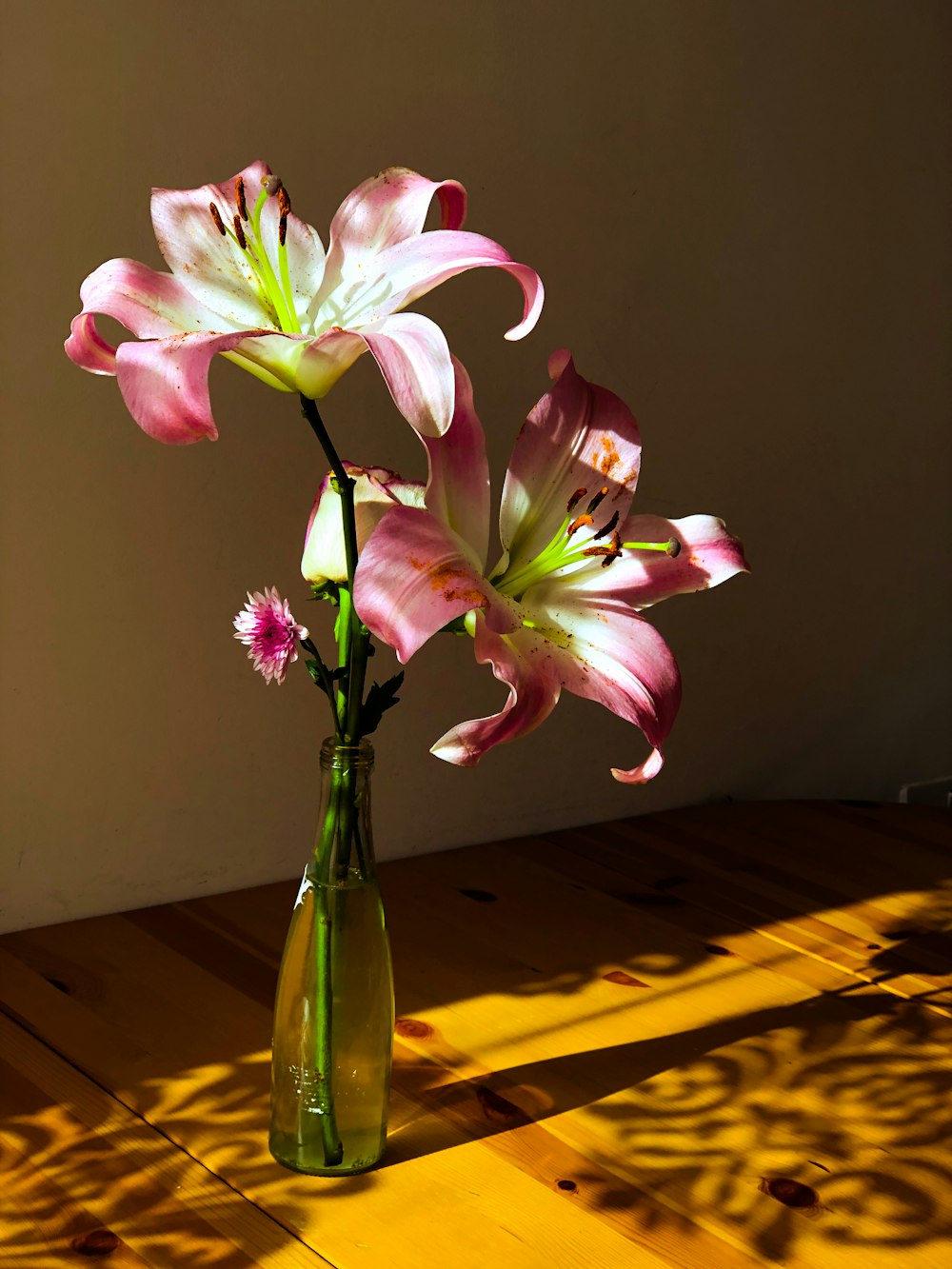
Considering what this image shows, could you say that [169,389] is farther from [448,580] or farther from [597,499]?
[597,499]

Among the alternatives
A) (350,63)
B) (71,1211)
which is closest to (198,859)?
(71,1211)

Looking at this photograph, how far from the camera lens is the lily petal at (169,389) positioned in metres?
0.81

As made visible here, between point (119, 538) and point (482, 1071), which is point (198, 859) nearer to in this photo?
point (119, 538)

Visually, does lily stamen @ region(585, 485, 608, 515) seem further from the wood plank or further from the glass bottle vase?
the wood plank

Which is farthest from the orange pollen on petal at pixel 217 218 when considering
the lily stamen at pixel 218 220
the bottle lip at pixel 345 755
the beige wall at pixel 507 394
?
the beige wall at pixel 507 394

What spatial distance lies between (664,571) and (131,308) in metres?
0.37

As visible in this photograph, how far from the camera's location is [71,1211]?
97cm

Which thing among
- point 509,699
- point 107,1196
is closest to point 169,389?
point 509,699

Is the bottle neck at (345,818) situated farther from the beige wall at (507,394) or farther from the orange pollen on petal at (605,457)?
the beige wall at (507,394)

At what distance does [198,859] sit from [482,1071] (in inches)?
20.3

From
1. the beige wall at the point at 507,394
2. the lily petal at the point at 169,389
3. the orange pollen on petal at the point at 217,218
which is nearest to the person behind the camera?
the lily petal at the point at 169,389

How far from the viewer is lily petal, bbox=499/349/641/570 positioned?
3.25ft

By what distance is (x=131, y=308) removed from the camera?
2.98 ft

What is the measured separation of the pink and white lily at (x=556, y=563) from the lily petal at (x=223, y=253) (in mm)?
144
